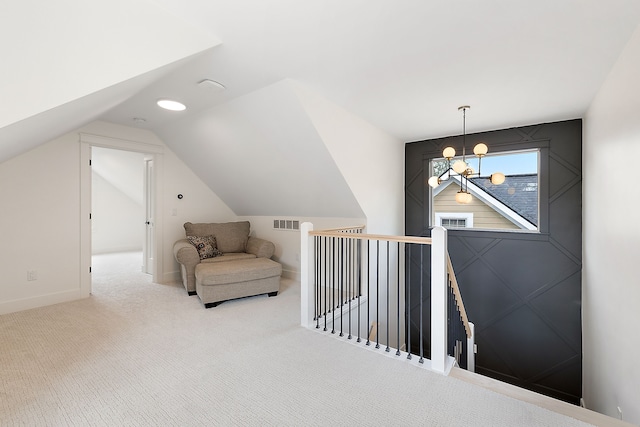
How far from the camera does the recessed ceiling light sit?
302 centimetres

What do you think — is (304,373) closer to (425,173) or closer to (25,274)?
(25,274)

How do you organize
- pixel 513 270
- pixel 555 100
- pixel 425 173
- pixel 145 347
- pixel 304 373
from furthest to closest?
pixel 425 173, pixel 513 270, pixel 555 100, pixel 145 347, pixel 304 373

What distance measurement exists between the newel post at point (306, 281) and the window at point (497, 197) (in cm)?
201

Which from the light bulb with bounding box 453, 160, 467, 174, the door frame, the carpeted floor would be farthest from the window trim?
the door frame

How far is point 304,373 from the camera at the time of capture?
1.97m

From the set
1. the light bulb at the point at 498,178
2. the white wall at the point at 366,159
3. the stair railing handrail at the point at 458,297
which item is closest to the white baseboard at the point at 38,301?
the white wall at the point at 366,159

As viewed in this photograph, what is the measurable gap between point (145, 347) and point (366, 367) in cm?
173

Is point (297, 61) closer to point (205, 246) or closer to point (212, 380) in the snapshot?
point (212, 380)

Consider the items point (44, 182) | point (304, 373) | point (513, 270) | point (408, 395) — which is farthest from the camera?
point (513, 270)

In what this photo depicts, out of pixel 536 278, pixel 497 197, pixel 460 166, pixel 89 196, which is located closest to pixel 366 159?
pixel 460 166

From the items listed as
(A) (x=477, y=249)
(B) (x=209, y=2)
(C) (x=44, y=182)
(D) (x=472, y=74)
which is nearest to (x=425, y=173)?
(A) (x=477, y=249)

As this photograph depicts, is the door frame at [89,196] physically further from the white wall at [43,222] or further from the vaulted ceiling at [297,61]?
the vaulted ceiling at [297,61]

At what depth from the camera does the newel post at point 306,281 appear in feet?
9.00

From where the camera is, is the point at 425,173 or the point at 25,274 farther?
the point at 425,173
